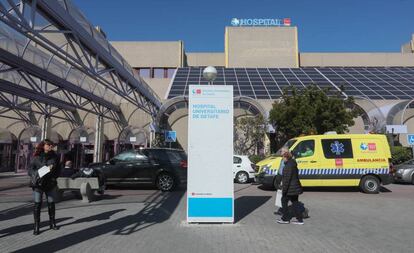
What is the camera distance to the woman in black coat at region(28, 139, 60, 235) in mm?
7496

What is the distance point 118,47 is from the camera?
161 ft

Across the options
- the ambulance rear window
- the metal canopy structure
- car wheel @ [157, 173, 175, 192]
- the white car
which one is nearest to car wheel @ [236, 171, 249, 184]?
the white car

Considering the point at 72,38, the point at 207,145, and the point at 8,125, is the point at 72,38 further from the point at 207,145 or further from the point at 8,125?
the point at 8,125

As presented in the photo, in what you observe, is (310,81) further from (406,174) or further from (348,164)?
(348,164)

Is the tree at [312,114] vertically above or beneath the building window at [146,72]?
beneath

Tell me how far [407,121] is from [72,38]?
2490cm

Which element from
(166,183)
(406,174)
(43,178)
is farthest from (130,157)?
(406,174)

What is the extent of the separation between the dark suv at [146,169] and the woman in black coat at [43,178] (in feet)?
25.0

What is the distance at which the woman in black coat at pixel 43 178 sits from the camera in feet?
24.6

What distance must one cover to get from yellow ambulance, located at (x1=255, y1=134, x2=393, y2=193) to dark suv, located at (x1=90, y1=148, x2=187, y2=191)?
413 centimetres

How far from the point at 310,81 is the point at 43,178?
31755 millimetres

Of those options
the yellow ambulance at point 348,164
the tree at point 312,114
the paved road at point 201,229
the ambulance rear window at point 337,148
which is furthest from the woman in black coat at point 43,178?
the tree at point 312,114

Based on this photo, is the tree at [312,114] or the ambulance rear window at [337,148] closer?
the ambulance rear window at [337,148]

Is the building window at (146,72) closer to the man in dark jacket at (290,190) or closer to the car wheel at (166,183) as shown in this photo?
the car wheel at (166,183)
